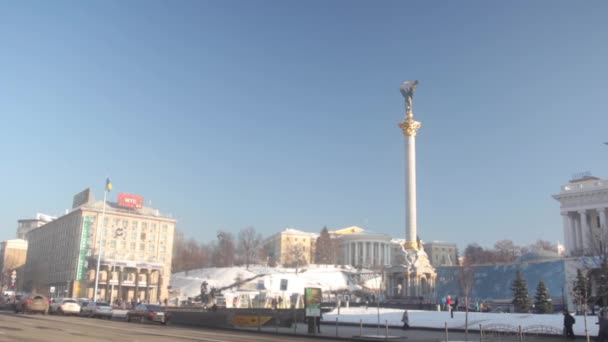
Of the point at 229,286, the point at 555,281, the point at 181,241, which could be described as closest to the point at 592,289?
the point at 555,281

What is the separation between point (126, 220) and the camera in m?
113

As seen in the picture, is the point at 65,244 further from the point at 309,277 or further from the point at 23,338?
the point at 23,338

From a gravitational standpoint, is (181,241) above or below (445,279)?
above

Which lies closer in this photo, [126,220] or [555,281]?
[555,281]

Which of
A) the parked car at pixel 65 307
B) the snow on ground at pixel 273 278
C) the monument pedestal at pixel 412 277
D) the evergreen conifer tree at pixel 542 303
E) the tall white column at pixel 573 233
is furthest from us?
the snow on ground at pixel 273 278

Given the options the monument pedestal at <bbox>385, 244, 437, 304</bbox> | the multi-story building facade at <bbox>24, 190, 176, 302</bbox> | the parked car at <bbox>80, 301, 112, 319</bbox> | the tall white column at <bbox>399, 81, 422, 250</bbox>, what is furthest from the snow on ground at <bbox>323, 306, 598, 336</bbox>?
the multi-story building facade at <bbox>24, 190, 176, 302</bbox>

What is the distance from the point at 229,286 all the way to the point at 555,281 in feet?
207

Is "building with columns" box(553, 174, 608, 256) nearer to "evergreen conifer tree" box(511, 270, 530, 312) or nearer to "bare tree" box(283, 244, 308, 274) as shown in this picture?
"evergreen conifer tree" box(511, 270, 530, 312)

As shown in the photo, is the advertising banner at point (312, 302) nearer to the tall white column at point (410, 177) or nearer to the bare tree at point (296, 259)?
the tall white column at point (410, 177)

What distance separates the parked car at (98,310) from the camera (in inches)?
1669

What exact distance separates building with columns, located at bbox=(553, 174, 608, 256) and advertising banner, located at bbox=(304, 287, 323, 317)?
6911 centimetres

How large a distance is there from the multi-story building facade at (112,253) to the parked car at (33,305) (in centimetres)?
5990

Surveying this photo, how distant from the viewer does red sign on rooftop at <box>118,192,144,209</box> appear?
11444cm

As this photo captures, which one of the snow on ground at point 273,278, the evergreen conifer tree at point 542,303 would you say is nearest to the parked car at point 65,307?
the evergreen conifer tree at point 542,303
